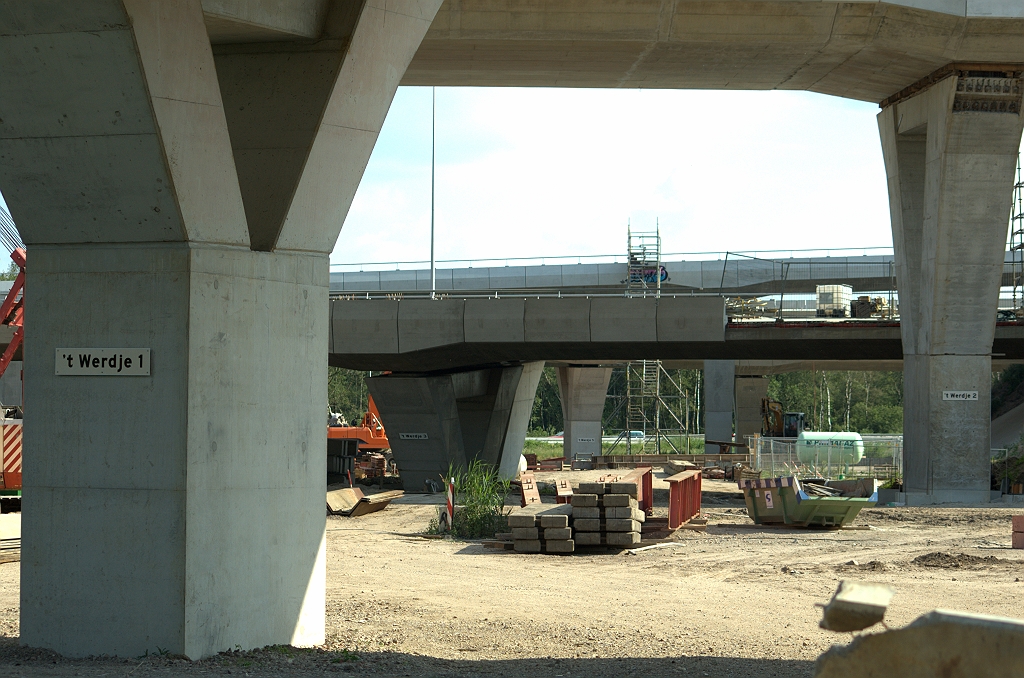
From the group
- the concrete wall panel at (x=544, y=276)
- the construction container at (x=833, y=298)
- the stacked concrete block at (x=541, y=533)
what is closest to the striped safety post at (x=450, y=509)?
the stacked concrete block at (x=541, y=533)

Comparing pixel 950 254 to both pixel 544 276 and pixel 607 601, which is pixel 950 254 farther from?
pixel 544 276

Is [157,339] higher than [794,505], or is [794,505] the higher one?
[157,339]

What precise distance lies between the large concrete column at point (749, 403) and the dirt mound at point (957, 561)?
35.9 meters

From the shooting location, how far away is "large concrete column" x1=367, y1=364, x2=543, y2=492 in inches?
1258

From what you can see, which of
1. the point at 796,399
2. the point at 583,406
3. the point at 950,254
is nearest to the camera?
the point at 950,254

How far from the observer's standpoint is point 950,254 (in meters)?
25.8

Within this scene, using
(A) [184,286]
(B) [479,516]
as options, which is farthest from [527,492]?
(A) [184,286]

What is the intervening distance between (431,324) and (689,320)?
296 inches

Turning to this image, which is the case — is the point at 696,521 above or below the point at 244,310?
below

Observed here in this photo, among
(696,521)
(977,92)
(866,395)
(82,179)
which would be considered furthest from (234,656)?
(866,395)

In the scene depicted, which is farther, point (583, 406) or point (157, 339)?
point (583, 406)

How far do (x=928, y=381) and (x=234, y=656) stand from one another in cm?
2275

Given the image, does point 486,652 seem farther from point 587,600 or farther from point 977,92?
point 977,92

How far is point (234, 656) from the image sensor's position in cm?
791
